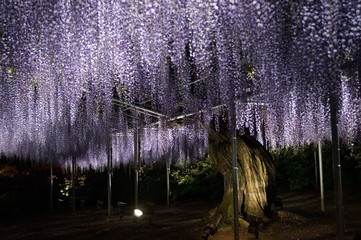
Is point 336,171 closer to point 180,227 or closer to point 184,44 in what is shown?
point 184,44

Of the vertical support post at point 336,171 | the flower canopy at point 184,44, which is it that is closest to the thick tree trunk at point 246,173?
the flower canopy at point 184,44

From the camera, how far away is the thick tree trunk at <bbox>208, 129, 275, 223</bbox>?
24.4 ft

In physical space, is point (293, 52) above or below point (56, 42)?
below

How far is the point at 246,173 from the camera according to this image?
755cm

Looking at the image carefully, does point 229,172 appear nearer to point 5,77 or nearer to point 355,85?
point 355,85

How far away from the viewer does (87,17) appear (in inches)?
140

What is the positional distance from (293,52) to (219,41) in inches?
25.9

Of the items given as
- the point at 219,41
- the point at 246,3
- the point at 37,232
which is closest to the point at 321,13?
the point at 246,3

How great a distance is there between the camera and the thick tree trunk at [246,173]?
7.43 metres

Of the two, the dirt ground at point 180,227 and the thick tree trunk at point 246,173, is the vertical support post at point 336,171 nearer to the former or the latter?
the dirt ground at point 180,227

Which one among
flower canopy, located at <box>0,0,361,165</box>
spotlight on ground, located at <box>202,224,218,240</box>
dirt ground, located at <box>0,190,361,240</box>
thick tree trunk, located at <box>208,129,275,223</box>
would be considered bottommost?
dirt ground, located at <box>0,190,361,240</box>

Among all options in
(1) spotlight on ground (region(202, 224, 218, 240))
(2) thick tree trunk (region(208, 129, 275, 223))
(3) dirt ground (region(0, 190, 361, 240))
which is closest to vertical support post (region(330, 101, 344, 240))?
(3) dirt ground (region(0, 190, 361, 240))

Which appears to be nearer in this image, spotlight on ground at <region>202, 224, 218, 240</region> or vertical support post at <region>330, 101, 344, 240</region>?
vertical support post at <region>330, 101, 344, 240</region>

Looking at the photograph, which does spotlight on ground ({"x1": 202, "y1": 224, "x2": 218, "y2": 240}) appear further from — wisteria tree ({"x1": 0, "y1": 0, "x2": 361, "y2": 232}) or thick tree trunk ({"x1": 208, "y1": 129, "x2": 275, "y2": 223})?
wisteria tree ({"x1": 0, "y1": 0, "x2": 361, "y2": 232})
